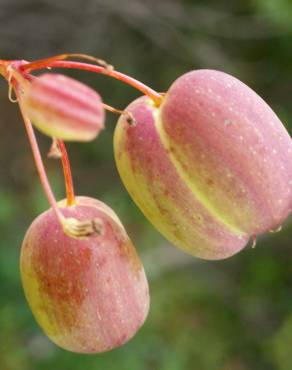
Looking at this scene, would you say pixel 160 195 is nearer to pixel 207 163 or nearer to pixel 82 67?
pixel 207 163

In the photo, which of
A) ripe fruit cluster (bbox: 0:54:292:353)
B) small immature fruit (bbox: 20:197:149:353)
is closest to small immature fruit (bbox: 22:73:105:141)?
ripe fruit cluster (bbox: 0:54:292:353)

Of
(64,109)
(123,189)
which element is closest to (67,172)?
(64,109)

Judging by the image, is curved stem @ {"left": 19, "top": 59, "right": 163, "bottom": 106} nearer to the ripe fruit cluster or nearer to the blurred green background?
the ripe fruit cluster

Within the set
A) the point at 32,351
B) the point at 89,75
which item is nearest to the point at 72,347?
the point at 32,351

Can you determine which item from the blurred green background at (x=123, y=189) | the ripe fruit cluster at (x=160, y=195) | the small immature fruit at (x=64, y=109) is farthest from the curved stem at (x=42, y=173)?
the blurred green background at (x=123, y=189)

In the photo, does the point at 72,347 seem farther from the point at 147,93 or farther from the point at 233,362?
the point at 233,362

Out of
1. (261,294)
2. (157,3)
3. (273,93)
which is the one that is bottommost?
(261,294)
